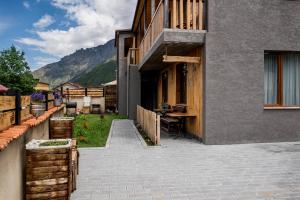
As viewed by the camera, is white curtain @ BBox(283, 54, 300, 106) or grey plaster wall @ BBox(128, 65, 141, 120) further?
grey plaster wall @ BBox(128, 65, 141, 120)

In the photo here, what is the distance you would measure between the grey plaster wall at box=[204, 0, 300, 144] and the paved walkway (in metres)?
0.71

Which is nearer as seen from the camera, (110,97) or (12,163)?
(12,163)

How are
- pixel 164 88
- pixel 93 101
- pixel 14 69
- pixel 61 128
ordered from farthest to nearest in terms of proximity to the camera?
1. pixel 14 69
2. pixel 93 101
3. pixel 164 88
4. pixel 61 128

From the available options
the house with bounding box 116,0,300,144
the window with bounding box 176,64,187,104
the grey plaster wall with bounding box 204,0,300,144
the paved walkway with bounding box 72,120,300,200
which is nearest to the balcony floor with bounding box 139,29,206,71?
the house with bounding box 116,0,300,144

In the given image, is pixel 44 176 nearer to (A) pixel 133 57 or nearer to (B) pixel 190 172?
(B) pixel 190 172

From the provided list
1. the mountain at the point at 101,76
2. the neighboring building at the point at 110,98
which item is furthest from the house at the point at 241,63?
the mountain at the point at 101,76

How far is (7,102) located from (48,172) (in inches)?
41.7

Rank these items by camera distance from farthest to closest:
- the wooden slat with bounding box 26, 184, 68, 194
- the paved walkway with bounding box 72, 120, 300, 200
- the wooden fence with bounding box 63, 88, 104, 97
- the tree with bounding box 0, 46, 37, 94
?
the tree with bounding box 0, 46, 37, 94 → the wooden fence with bounding box 63, 88, 104, 97 → the paved walkway with bounding box 72, 120, 300, 200 → the wooden slat with bounding box 26, 184, 68, 194

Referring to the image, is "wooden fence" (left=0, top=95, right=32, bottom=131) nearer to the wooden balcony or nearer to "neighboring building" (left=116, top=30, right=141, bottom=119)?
the wooden balcony

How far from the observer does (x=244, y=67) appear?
8.75 metres

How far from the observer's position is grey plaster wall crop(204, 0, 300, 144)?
28.1 ft

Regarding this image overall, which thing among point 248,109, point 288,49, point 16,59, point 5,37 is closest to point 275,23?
point 288,49

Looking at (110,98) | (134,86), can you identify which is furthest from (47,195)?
(110,98)

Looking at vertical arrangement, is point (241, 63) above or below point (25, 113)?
above
